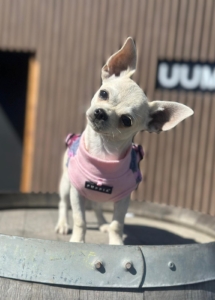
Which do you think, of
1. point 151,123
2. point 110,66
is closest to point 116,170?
point 151,123

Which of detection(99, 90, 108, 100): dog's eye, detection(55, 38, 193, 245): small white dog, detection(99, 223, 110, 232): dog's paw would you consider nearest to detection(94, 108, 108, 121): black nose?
detection(55, 38, 193, 245): small white dog

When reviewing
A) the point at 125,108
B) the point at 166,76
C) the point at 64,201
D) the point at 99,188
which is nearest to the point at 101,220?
the point at 64,201

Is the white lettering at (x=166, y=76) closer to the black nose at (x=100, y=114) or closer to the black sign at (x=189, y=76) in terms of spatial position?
the black sign at (x=189, y=76)

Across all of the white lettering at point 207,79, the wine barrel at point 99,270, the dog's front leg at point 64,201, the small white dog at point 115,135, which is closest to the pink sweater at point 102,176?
the small white dog at point 115,135

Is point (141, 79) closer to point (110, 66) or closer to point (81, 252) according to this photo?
point (110, 66)

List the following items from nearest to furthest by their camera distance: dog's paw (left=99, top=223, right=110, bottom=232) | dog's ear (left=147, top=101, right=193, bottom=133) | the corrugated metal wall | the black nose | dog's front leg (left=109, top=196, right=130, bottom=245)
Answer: the black nose → dog's ear (left=147, top=101, right=193, bottom=133) → dog's front leg (left=109, top=196, right=130, bottom=245) → dog's paw (left=99, top=223, right=110, bottom=232) → the corrugated metal wall

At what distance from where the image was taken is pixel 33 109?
621 cm

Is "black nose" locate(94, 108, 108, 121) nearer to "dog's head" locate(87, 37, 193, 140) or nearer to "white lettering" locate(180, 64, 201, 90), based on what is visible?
"dog's head" locate(87, 37, 193, 140)

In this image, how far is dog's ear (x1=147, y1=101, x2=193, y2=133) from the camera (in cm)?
204

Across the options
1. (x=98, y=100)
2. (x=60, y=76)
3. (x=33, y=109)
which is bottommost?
(x=33, y=109)

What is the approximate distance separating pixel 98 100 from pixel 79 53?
13.5 ft

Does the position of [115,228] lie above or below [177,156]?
above

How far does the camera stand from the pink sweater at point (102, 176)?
6.71 feet

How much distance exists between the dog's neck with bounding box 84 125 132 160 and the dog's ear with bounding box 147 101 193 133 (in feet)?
0.43
